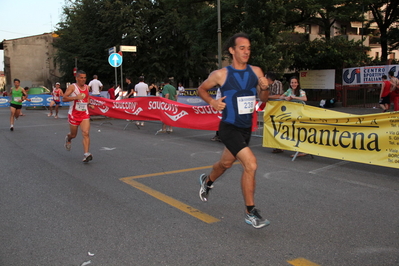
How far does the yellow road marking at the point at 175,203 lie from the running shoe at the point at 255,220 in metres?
0.50

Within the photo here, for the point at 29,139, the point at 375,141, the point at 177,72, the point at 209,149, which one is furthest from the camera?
the point at 177,72

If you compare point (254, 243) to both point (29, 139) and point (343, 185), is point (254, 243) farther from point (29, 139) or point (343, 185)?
point (29, 139)

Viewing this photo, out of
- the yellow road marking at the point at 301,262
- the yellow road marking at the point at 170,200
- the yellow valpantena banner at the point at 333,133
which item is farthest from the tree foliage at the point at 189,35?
the yellow road marking at the point at 301,262

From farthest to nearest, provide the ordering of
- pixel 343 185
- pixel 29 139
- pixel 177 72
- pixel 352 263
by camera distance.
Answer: pixel 177 72
pixel 29 139
pixel 343 185
pixel 352 263

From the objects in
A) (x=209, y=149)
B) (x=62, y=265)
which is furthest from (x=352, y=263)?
(x=209, y=149)

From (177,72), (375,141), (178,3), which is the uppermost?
(178,3)

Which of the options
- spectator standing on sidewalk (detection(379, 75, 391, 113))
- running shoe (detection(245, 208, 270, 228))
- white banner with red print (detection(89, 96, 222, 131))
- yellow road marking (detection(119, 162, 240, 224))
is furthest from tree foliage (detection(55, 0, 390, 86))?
running shoe (detection(245, 208, 270, 228))

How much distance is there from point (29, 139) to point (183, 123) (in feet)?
14.5

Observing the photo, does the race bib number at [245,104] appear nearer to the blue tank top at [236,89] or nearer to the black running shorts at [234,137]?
the blue tank top at [236,89]

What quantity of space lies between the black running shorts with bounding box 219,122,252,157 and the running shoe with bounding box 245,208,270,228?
645mm

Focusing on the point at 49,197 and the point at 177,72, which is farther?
the point at 177,72

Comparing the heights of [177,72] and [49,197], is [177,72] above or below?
above

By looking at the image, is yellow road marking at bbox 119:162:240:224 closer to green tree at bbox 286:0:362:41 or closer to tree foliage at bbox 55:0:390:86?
tree foliage at bbox 55:0:390:86

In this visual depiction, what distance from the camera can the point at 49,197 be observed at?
5.30 metres
